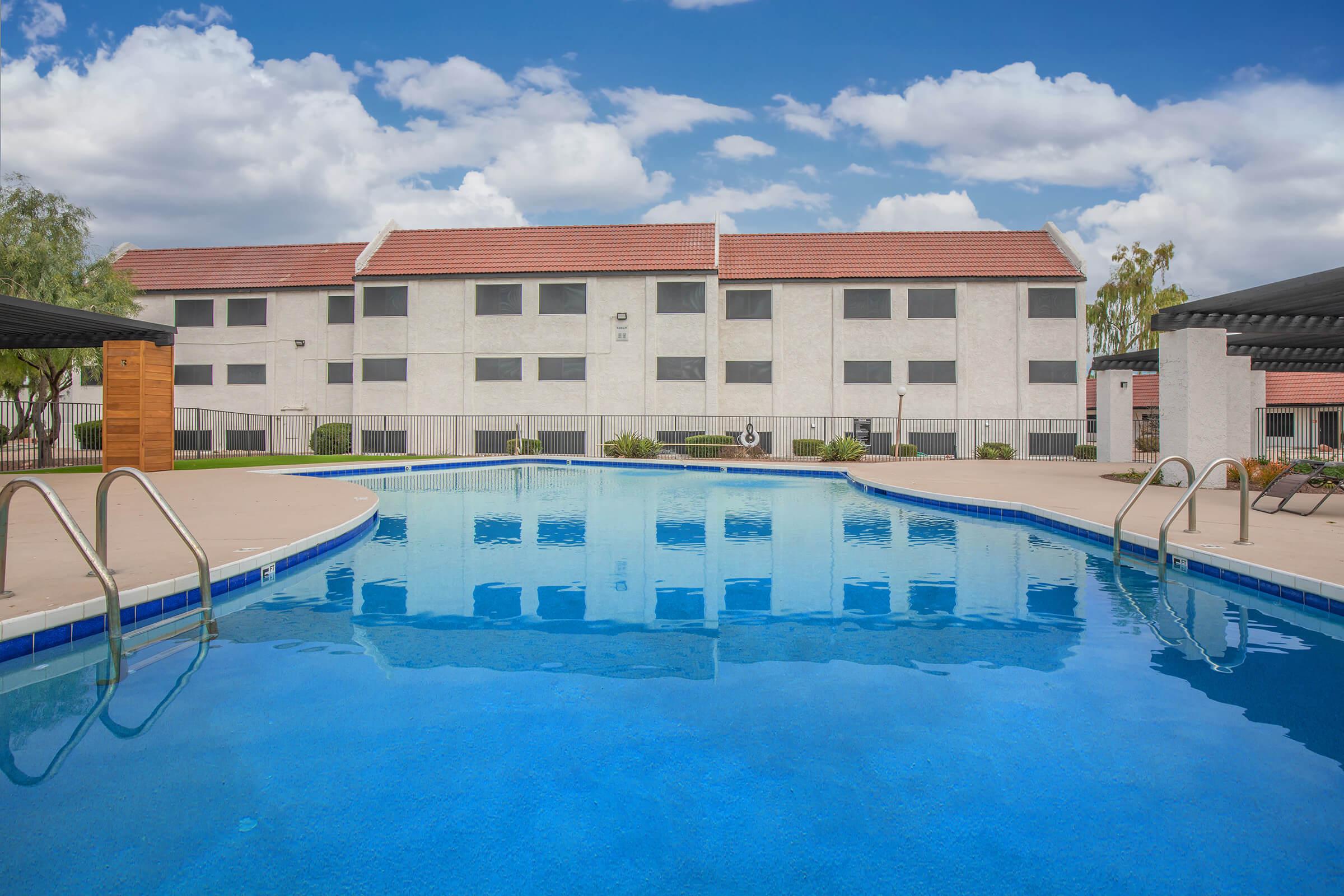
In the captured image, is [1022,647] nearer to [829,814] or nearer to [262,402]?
[829,814]

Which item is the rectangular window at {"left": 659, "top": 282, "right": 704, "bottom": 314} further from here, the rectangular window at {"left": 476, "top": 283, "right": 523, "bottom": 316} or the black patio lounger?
the black patio lounger

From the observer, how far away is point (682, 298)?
28484mm

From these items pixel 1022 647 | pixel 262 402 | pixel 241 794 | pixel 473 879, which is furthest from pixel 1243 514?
pixel 262 402

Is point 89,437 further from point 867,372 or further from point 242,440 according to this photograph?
point 867,372

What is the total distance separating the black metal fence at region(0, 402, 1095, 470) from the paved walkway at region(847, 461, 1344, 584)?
685cm

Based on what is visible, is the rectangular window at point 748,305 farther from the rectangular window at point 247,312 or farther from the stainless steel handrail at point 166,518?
the stainless steel handrail at point 166,518

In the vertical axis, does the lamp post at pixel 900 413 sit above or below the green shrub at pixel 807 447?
above

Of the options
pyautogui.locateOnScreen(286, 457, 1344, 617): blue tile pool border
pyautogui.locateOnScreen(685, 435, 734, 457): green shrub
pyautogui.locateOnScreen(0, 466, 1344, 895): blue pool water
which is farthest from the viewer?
pyautogui.locateOnScreen(685, 435, 734, 457): green shrub

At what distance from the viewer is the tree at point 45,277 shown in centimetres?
1931

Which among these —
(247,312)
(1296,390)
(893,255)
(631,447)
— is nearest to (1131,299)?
(1296,390)

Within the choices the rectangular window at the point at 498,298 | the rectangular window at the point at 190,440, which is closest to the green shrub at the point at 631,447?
the rectangular window at the point at 498,298

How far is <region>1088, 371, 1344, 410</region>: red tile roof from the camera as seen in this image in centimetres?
3569

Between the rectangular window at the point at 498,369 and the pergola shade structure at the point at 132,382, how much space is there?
13340 millimetres

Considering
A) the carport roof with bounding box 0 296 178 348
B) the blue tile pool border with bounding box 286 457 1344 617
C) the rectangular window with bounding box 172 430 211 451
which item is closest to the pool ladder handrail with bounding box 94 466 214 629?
the carport roof with bounding box 0 296 178 348
